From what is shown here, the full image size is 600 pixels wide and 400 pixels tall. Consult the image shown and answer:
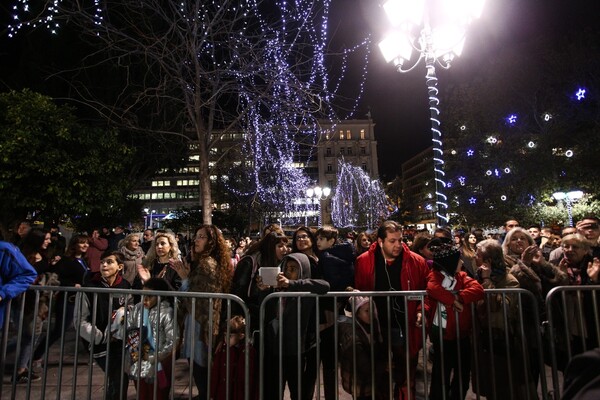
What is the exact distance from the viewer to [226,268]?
4.00 meters

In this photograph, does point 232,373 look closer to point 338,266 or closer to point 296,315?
point 296,315

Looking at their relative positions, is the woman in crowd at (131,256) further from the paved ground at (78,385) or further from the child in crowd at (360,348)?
the child in crowd at (360,348)

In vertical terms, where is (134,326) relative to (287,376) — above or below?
above

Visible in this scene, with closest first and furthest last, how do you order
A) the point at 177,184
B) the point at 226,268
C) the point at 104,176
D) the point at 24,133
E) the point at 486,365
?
the point at 486,365
the point at 226,268
the point at 24,133
the point at 104,176
the point at 177,184

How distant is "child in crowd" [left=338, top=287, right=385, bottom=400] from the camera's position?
11.1 ft

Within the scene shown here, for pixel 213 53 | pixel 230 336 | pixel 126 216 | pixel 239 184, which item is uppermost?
pixel 239 184

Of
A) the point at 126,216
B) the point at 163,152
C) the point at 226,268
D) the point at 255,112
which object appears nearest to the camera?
the point at 226,268

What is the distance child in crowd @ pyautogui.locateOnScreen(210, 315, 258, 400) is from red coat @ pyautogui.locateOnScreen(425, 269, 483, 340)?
1640 mm

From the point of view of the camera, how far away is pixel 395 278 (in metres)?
3.93

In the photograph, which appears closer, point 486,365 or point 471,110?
point 486,365

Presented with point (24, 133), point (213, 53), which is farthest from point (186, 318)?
point (24, 133)

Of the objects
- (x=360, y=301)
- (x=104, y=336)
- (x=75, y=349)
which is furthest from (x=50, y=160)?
(x=360, y=301)

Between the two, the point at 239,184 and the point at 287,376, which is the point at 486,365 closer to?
the point at 287,376

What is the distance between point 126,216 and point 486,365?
27.8 m
